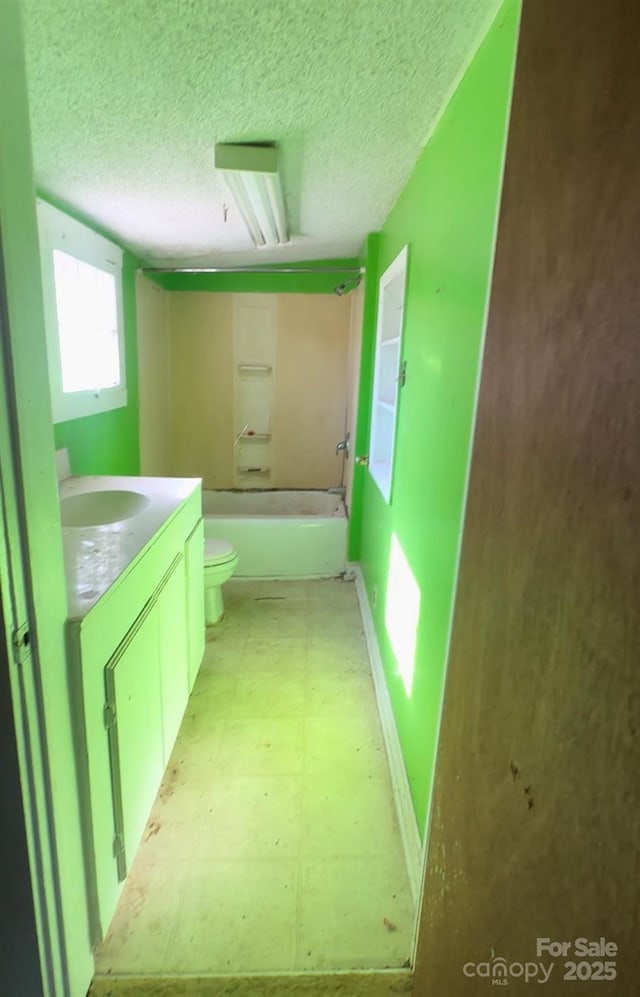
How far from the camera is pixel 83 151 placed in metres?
1.48

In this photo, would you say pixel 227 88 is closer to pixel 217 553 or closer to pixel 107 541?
pixel 107 541

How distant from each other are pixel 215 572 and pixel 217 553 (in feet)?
0.34

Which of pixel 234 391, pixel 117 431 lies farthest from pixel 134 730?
pixel 234 391

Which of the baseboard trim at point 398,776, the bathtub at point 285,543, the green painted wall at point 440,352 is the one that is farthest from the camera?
the bathtub at point 285,543

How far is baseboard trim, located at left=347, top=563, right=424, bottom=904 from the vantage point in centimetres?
141

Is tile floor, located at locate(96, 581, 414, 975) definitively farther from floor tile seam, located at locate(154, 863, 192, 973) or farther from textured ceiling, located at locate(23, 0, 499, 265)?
textured ceiling, located at locate(23, 0, 499, 265)

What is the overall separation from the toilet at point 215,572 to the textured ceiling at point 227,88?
63.8 inches

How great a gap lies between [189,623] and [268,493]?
2076 mm

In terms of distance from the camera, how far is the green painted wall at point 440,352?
1.04 metres

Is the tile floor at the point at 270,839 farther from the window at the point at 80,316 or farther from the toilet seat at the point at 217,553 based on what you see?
the window at the point at 80,316

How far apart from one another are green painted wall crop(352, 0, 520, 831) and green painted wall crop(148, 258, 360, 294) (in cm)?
158

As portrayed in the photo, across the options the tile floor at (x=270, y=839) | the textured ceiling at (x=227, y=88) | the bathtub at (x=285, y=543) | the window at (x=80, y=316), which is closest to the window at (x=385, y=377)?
the textured ceiling at (x=227, y=88)

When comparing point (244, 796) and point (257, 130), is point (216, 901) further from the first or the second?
point (257, 130)

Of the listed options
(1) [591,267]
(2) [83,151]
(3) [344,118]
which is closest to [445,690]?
(1) [591,267]
